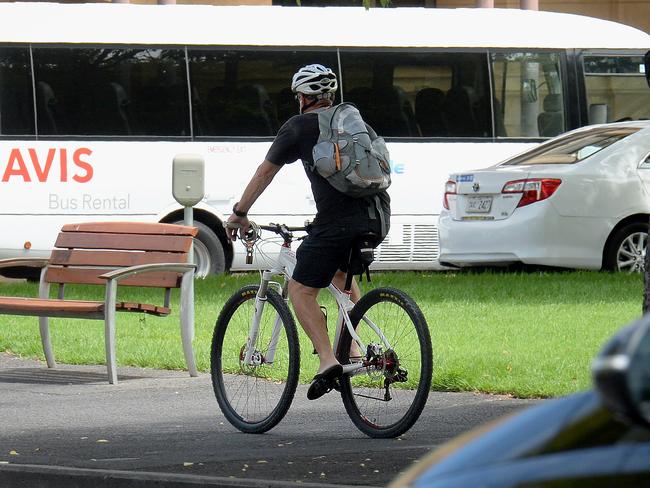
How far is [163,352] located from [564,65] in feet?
32.8

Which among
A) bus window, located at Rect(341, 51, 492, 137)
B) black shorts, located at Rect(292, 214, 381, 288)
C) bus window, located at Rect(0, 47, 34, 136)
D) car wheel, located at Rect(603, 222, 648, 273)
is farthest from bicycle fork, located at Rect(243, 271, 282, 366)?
bus window, located at Rect(341, 51, 492, 137)

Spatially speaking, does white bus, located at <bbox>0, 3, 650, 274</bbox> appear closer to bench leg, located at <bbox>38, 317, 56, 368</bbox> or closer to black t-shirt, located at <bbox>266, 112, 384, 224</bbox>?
bench leg, located at <bbox>38, 317, 56, 368</bbox>

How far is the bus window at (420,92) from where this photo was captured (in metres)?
18.9

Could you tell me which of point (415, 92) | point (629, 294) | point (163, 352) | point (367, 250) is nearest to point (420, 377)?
point (367, 250)

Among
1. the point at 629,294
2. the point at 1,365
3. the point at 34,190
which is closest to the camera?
the point at 1,365

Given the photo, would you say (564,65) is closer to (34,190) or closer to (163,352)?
(34,190)

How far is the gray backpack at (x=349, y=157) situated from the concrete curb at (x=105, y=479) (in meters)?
1.75

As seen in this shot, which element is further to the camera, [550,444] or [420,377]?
[420,377]

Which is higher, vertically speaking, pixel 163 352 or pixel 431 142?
pixel 431 142

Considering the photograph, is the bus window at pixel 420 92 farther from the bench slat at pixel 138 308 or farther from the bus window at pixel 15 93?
the bench slat at pixel 138 308

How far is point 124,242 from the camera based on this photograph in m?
10.4

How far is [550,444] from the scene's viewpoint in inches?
101

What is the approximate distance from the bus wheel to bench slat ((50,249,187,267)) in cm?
720

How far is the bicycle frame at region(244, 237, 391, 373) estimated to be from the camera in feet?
23.4
